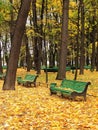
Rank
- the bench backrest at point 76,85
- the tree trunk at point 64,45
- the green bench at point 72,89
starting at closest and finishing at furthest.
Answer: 1. the green bench at point 72,89
2. the bench backrest at point 76,85
3. the tree trunk at point 64,45

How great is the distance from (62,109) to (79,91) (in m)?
2.72

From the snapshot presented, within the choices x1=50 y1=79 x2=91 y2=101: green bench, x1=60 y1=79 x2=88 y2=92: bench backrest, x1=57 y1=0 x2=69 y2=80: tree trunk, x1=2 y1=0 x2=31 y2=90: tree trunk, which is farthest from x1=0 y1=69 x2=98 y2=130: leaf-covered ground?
x1=57 y1=0 x2=69 y2=80: tree trunk

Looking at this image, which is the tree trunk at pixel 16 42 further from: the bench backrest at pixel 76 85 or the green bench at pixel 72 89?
the bench backrest at pixel 76 85

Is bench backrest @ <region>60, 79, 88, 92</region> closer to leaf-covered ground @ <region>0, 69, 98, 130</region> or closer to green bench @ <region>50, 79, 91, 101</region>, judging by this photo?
green bench @ <region>50, 79, 91, 101</region>

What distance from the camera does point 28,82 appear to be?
19.8 meters

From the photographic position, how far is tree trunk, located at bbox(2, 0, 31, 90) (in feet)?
53.1

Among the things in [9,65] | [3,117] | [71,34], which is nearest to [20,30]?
[9,65]

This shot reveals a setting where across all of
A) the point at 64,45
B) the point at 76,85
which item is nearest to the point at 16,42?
the point at 76,85

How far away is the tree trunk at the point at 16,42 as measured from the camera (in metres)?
16.2

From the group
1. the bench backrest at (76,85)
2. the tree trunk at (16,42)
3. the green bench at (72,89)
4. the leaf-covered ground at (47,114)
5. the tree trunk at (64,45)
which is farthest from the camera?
the tree trunk at (64,45)

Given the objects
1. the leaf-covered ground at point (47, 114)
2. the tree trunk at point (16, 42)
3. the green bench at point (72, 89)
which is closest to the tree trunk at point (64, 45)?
the tree trunk at point (16, 42)

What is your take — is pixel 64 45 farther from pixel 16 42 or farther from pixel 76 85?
pixel 76 85

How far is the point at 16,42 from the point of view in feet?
53.8

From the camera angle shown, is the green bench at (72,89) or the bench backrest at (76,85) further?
the bench backrest at (76,85)
